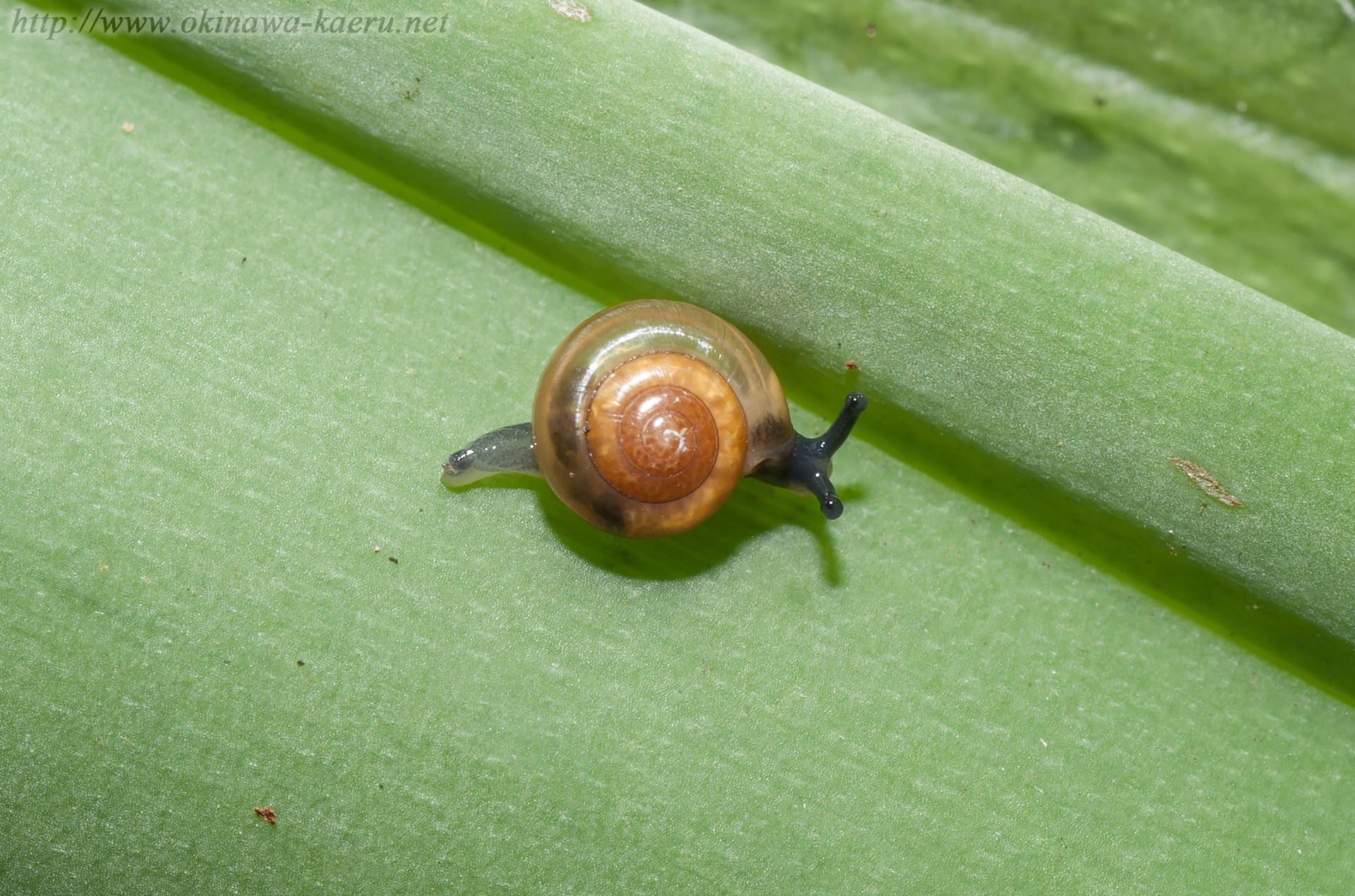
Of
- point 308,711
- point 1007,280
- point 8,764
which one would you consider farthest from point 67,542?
point 1007,280

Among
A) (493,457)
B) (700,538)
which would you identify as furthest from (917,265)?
(493,457)

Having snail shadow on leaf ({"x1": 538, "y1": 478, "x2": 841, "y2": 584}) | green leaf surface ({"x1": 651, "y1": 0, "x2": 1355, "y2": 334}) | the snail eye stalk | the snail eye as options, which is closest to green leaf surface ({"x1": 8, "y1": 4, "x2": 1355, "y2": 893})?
snail shadow on leaf ({"x1": 538, "y1": 478, "x2": 841, "y2": 584})

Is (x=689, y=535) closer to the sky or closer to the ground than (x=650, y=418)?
closer to the ground

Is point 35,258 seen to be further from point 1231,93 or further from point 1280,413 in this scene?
point 1231,93

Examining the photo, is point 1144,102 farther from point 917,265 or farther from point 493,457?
point 493,457

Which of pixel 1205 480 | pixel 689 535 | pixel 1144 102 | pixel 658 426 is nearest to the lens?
pixel 658 426

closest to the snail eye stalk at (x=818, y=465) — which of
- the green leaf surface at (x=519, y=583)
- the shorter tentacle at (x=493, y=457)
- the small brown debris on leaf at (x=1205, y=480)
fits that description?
the green leaf surface at (x=519, y=583)
